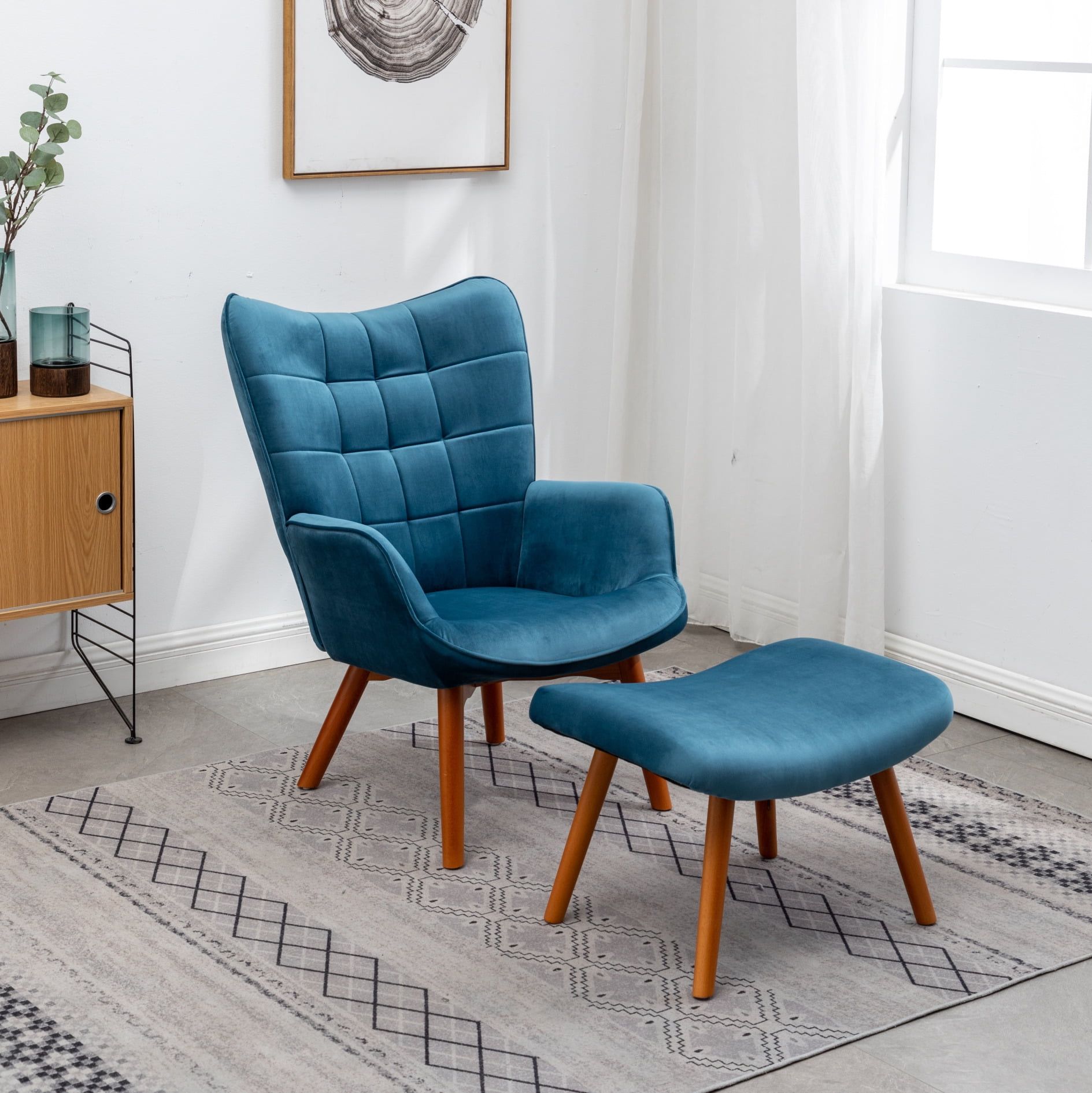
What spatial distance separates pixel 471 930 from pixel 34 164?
160 centimetres

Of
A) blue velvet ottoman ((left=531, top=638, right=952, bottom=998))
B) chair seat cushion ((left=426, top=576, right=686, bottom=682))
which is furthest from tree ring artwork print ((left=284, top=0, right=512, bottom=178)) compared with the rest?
blue velvet ottoman ((left=531, top=638, right=952, bottom=998))

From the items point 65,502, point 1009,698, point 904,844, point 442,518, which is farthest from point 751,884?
point 65,502

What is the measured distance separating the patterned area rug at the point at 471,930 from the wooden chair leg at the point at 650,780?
0.04 m

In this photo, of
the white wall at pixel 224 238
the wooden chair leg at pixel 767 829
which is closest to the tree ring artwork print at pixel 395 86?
the white wall at pixel 224 238

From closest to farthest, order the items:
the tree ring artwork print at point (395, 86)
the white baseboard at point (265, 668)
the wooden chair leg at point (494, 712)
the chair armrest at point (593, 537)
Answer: the chair armrest at point (593, 537) < the wooden chair leg at point (494, 712) < the white baseboard at point (265, 668) < the tree ring artwork print at point (395, 86)

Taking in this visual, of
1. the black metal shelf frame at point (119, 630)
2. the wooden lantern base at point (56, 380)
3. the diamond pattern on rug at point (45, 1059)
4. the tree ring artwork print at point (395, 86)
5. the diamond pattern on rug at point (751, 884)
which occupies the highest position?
the tree ring artwork print at point (395, 86)

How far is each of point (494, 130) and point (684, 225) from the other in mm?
547

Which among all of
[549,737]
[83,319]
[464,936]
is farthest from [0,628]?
[464,936]

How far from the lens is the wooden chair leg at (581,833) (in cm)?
231

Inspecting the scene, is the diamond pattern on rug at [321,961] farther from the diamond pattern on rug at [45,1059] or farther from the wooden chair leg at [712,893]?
the wooden chair leg at [712,893]

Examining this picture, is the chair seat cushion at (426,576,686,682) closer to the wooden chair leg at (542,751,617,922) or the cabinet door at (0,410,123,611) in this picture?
the wooden chair leg at (542,751,617,922)

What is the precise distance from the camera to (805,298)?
3.43 metres

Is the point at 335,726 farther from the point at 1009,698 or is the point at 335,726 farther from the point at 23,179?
the point at 1009,698

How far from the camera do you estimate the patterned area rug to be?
6.57 ft
